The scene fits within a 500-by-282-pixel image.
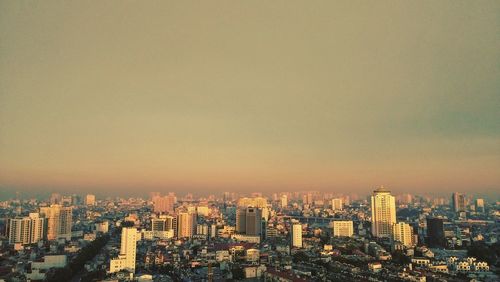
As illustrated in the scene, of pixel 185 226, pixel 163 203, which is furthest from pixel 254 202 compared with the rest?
pixel 185 226

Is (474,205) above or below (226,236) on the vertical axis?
above

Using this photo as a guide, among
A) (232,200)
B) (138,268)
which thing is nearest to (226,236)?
(138,268)

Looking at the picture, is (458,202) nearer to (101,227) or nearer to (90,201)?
(101,227)

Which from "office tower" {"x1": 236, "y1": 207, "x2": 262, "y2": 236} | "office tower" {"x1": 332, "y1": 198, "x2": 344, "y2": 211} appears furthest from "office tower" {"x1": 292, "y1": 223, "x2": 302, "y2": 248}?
"office tower" {"x1": 332, "y1": 198, "x2": 344, "y2": 211}

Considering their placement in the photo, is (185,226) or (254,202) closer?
(185,226)

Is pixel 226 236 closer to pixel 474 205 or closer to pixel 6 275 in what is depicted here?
pixel 6 275

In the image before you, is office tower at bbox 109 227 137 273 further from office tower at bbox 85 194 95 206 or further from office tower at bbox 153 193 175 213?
office tower at bbox 153 193 175 213
